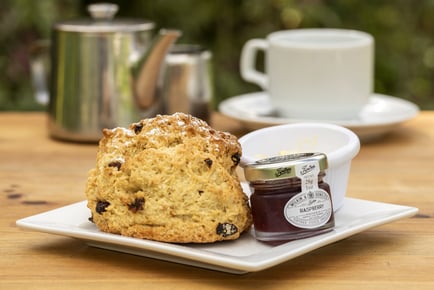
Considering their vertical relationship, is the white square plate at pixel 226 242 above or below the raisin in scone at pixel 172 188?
below

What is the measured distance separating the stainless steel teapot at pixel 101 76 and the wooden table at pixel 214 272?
0.26 m

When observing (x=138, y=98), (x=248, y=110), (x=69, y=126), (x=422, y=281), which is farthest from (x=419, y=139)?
(x=422, y=281)

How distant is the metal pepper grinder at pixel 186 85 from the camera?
1.95 metres

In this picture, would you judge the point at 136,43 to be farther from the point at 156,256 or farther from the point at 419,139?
the point at 156,256

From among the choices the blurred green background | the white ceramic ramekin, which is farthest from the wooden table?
the blurred green background

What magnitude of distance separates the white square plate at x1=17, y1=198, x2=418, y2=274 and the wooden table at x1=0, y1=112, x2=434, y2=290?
0.02m

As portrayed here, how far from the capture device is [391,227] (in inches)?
48.5

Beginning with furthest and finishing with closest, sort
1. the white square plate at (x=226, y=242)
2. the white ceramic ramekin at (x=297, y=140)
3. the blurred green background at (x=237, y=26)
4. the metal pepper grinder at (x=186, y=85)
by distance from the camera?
the blurred green background at (x=237, y=26), the metal pepper grinder at (x=186, y=85), the white ceramic ramekin at (x=297, y=140), the white square plate at (x=226, y=242)

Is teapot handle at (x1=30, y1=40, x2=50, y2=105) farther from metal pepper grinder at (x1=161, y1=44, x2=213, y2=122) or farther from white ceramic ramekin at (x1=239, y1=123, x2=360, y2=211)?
white ceramic ramekin at (x1=239, y1=123, x2=360, y2=211)

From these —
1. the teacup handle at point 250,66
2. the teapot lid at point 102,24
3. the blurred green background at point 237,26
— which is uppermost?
the teapot lid at point 102,24

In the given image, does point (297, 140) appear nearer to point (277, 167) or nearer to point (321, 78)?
point (277, 167)

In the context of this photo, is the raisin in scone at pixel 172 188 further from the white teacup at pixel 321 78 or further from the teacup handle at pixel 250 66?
the teacup handle at pixel 250 66

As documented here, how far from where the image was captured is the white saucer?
5.84ft

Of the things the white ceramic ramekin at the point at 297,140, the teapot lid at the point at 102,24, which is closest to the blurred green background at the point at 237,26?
the teapot lid at the point at 102,24
